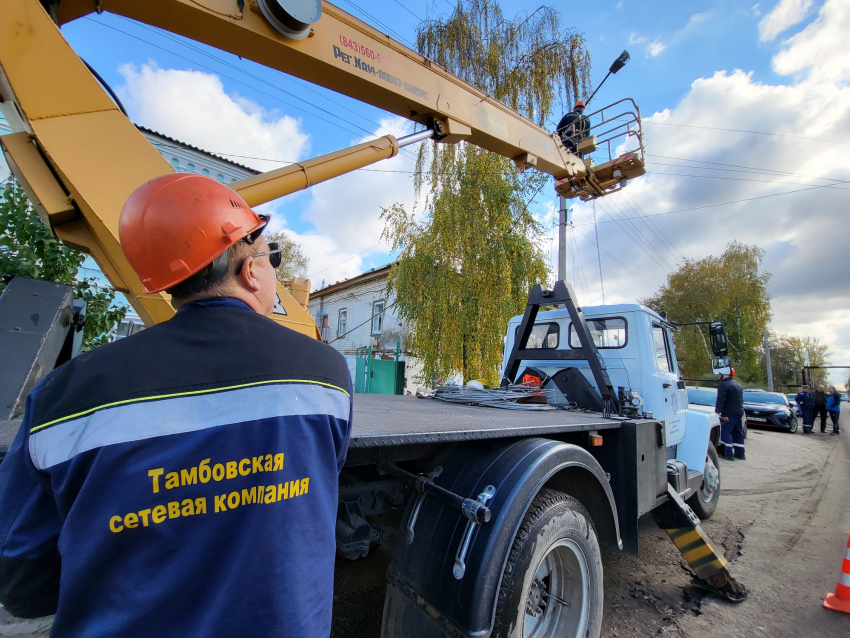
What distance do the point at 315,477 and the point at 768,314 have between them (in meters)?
38.8

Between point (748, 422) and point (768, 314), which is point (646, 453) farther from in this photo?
point (768, 314)

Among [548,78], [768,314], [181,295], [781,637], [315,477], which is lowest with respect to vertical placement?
[781,637]

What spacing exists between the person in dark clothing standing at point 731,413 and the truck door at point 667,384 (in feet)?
15.3

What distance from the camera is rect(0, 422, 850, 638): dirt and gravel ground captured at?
9.92ft

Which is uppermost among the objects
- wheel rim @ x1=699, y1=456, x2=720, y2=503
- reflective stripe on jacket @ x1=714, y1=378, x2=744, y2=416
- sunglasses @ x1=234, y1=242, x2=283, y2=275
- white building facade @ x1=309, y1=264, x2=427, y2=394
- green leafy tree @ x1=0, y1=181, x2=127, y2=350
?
white building facade @ x1=309, y1=264, x2=427, y2=394

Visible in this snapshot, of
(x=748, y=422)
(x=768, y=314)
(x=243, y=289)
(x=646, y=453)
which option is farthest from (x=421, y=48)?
(x=768, y=314)

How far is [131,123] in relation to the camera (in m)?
2.61

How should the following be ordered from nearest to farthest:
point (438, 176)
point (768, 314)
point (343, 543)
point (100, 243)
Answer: point (343, 543)
point (100, 243)
point (438, 176)
point (768, 314)

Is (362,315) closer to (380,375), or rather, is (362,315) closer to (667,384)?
(380,375)

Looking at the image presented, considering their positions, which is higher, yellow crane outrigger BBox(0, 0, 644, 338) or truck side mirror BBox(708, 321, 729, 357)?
A: yellow crane outrigger BBox(0, 0, 644, 338)

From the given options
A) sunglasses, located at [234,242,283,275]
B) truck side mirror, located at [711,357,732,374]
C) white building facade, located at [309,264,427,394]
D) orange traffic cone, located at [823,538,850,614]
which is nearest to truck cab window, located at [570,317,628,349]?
truck side mirror, located at [711,357,732,374]

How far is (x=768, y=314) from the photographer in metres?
30.5

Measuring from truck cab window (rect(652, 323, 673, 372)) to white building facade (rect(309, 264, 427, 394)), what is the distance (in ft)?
37.2

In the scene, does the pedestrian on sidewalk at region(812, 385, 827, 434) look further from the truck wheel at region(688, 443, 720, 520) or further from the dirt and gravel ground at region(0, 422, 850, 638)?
the truck wheel at region(688, 443, 720, 520)
